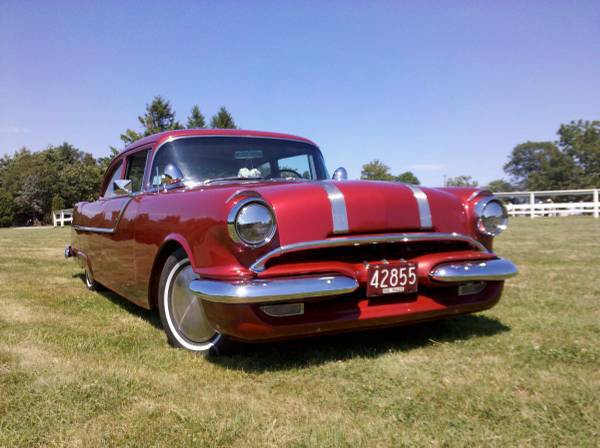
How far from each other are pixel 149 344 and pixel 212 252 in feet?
2.91

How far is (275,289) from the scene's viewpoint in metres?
2.25

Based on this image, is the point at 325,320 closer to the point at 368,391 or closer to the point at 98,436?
the point at 368,391

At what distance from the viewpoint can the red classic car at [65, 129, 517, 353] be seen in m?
2.34

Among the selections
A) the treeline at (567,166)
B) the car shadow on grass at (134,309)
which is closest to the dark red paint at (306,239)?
the car shadow on grass at (134,309)

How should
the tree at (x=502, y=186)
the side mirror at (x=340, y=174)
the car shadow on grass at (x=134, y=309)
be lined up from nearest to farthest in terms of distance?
the car shadow on grass at (x=134, y=309)
the side mirror at (x=340, y=174)
the tree at (x=502, y=186)

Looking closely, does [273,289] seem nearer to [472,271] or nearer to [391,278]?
[391,278]

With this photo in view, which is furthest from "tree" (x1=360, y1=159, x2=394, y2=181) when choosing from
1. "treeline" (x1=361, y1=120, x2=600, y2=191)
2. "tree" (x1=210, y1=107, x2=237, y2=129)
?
"tree" (x1=210, y1=107, x2=237, y2=129)

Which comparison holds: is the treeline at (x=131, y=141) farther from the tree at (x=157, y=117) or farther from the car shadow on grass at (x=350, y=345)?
the car shadow on grass at (x=350, y=345)

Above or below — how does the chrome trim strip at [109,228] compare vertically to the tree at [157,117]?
below

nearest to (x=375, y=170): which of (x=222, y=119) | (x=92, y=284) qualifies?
(x=222, y=119)

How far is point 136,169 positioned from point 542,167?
78.4m

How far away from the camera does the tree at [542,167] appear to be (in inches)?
2635

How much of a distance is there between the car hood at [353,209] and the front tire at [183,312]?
0.62m

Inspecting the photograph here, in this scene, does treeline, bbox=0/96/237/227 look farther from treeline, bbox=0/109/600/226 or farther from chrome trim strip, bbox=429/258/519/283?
chrome trim strip, bbox=429/258/519/283
